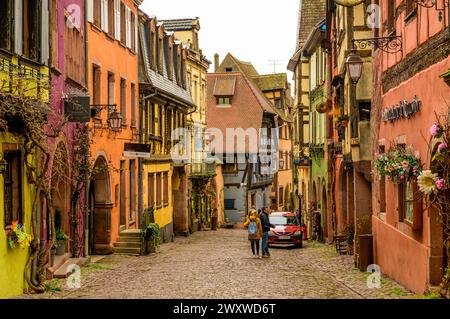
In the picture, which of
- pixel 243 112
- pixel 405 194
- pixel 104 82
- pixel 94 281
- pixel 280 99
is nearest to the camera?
pixel 405 194

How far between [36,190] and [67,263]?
4426 millimetres

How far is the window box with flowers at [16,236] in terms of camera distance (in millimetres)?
13491

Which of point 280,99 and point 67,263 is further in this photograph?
point 280,99

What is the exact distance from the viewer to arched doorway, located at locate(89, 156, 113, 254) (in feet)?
79.0

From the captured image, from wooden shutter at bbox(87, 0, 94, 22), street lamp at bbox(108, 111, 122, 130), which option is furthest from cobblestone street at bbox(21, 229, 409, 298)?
wooden shutter at bbox(87, 0, 94, 22)

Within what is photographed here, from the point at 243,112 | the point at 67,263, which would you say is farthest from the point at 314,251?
the point at 243,112

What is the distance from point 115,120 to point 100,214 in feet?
9.46

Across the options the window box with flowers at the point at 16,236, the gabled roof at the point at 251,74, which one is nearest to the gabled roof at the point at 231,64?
the gabled roof at the point at 251,74

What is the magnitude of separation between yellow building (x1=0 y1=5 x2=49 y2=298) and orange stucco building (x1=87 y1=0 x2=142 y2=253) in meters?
6.57

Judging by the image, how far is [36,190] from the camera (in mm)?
14625

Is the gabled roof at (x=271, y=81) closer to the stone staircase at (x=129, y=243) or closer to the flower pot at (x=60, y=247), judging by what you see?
the stone staircase at (x=129, y=243)

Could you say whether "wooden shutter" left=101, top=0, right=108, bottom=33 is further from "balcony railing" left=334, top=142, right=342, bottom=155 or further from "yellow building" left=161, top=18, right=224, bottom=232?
"yellow building" left=161, top=18, right=224, bottom=232

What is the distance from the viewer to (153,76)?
30.9 meters

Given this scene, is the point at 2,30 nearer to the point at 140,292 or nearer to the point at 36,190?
the point at 36,190
